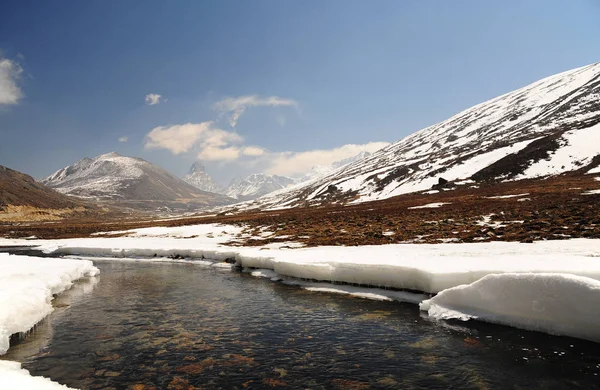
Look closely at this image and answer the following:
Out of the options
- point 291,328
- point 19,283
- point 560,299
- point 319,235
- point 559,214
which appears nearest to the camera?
point 560,299

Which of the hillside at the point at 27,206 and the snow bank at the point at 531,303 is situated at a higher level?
the hillside at the point at 27,206

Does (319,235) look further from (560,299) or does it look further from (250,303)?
(560,299)

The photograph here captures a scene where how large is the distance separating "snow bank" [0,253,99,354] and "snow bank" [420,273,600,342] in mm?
13615

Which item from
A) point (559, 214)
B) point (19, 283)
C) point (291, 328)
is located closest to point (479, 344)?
point (291, 328)

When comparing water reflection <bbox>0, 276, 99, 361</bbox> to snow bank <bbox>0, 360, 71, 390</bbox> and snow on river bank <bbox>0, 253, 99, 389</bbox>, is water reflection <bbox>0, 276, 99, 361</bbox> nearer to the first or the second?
snow on river bank <bbox>0, 253, 99, 389</bbox>

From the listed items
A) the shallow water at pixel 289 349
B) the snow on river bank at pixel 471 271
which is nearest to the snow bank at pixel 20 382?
the shallow water at pixel 289 349

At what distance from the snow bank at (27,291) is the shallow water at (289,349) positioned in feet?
1.73

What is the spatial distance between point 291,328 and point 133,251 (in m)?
27.8

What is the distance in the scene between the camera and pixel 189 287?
64.5ft

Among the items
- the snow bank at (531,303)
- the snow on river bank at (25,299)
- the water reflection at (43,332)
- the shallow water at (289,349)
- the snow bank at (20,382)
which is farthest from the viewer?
the water reflection at (43,332)

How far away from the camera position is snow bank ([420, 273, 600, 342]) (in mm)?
9945

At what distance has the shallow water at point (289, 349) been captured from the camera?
8.62 m

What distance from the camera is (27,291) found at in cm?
1388

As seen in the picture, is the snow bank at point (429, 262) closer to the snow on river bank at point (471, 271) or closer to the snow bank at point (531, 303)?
the snow on river bank at point (471, 271)
